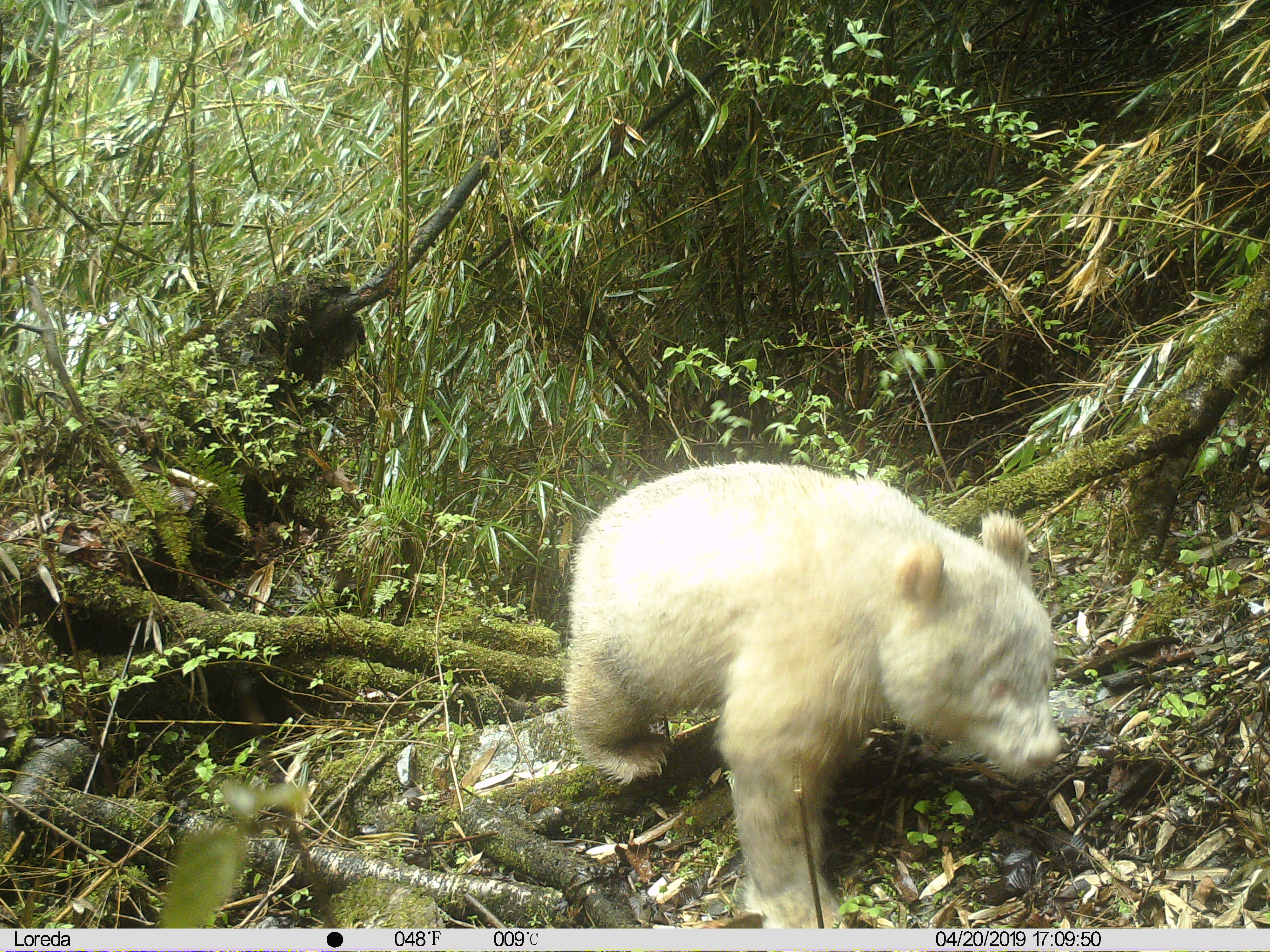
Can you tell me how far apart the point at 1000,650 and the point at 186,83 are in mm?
Result: 2883

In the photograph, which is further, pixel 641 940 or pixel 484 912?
pixel 484 912

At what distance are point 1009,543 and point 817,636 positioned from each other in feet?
2.00

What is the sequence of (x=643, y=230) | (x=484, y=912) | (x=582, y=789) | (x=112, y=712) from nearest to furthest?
(x=484, y=912)
(x=582, y=789)
(x=112, y=712)
(x=643, y=230)

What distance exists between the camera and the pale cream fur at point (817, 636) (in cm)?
204

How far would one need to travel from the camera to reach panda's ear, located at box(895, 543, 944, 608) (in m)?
1.96

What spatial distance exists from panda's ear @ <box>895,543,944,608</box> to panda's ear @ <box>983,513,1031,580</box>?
0.31 meters

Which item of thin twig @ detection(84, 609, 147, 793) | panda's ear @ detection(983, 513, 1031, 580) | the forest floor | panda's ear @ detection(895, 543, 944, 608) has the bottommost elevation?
the forest floor

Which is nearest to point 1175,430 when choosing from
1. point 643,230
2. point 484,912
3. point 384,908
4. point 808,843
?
point 808,843

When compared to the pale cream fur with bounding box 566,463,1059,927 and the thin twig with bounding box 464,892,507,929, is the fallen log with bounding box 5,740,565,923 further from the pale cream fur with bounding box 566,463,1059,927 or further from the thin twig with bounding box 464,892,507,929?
the pale cream fur with bounding box 566,463,1059,927

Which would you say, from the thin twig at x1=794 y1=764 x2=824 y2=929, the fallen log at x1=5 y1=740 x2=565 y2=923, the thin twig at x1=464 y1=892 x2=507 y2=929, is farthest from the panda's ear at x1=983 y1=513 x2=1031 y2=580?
the thin twig at x1=464 y1=892 x2=507 y2=929

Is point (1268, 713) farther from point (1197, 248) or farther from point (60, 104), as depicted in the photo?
point (60, 104)

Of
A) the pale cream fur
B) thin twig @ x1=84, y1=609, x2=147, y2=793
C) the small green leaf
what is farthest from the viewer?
thin twig @ x1=84, y1=609, x2=147, y2=793

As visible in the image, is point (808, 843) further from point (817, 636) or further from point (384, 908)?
point (384, 908)

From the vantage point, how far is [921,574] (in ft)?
6.50
